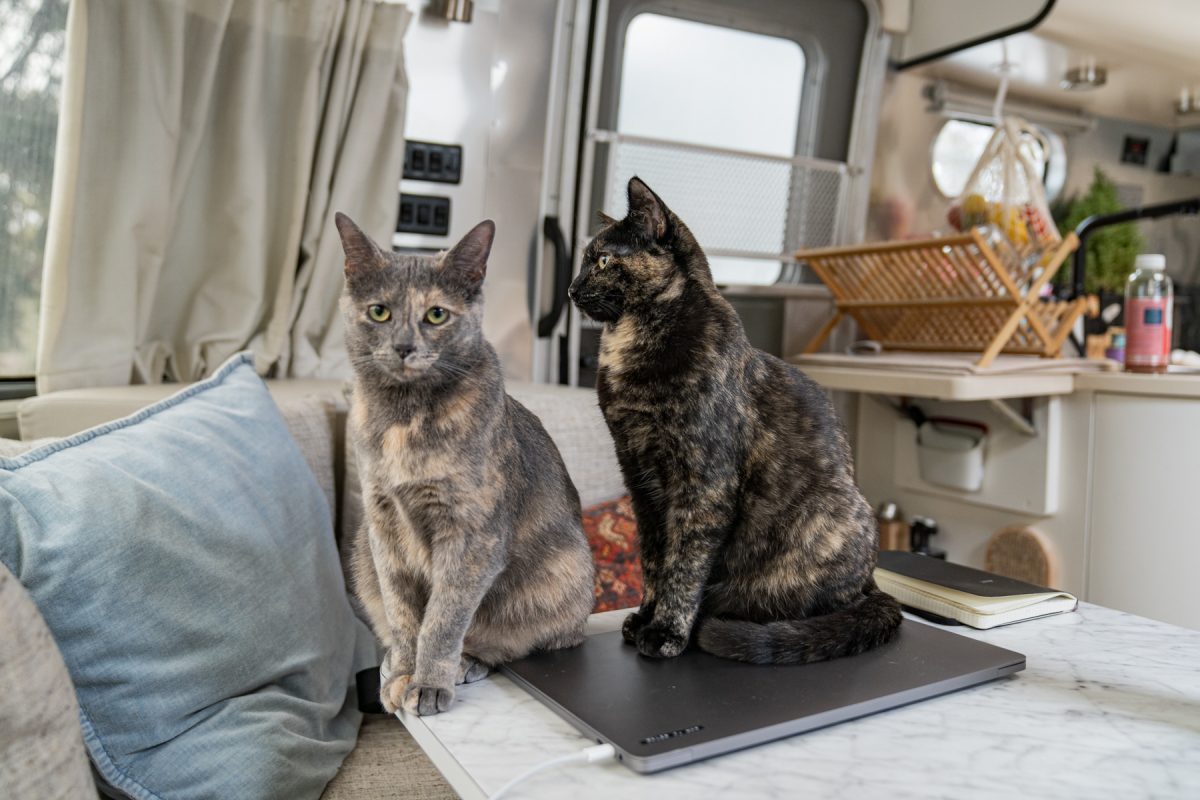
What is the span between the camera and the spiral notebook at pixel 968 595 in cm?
92

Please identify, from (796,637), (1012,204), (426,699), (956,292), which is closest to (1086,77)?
(1012,204)

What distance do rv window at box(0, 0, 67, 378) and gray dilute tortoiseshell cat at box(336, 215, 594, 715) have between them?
3.79 ft

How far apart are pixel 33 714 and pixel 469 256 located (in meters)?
0.53

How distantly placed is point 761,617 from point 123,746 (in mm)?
673

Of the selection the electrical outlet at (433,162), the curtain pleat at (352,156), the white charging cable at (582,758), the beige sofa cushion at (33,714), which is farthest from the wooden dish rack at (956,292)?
the beige sofa cushion at (33,714)

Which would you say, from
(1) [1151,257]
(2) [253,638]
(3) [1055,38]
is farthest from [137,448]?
(3) [1055,38]

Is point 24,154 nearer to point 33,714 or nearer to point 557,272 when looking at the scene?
point 557,272

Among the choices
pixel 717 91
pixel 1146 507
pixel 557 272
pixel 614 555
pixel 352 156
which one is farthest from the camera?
pixel 717 91

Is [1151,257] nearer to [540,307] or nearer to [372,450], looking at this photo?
[540,307]

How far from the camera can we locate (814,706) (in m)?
0.66

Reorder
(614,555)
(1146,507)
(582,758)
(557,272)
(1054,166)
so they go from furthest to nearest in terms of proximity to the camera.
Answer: (1054,166), (557,272), (1146,507), (614,555), (582,758)

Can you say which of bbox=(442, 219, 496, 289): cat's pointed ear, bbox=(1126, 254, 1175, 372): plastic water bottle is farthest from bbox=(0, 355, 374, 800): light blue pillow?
bbox=(1126, 254, 1175, 372): plastic water bottle

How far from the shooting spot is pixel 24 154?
154 centimetres

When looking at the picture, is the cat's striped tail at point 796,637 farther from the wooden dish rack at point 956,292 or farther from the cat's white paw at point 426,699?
the wooden dish rack at point 956,292
